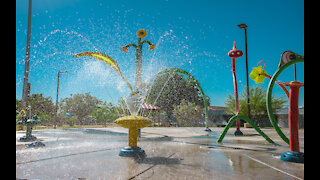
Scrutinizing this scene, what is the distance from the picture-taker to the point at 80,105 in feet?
118

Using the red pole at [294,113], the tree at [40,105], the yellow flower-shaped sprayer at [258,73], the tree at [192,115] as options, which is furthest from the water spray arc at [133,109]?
the tree at [40,105]

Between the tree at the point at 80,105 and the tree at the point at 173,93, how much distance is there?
400 inches

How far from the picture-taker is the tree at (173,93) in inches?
1465

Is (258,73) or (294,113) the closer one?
(294,113)

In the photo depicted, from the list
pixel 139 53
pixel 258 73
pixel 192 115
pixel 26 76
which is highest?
pixel 139 53

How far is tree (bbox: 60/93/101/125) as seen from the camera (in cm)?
3569

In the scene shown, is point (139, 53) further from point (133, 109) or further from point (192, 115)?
point (192, 115)

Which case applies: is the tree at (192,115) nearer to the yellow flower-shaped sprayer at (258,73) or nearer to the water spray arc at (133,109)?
the water spray arc at (133,109)

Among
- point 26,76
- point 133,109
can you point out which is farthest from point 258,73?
point 26,76

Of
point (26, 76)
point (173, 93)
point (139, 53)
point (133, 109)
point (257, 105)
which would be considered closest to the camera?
point (133, 109)

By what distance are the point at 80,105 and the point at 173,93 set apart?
16431 millimetres

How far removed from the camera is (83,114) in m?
35.9
